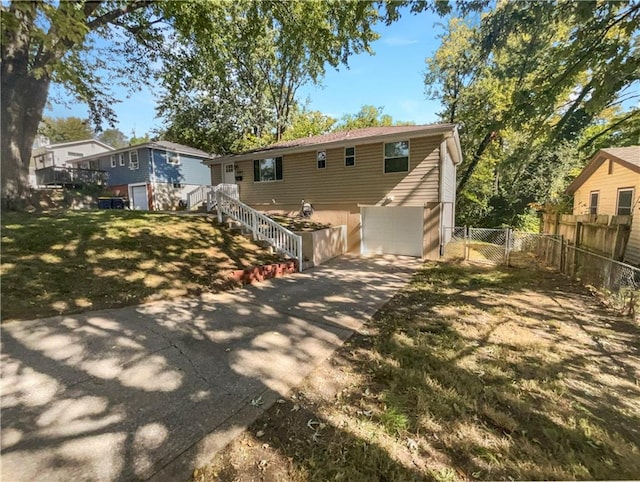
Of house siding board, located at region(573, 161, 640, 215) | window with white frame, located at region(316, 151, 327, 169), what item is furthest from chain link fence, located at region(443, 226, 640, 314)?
window with white frame, located at region(316, 151, 327, 169)

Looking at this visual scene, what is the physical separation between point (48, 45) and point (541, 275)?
453 inches

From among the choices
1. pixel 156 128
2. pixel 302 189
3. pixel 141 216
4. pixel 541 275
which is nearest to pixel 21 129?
pixel 141 216

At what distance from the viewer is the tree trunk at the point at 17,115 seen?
8641 mm

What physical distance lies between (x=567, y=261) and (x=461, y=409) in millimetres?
7948

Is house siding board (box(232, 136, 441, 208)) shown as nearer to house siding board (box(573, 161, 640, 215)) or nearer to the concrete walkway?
the concrete walkway

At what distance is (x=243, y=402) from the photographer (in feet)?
9.33

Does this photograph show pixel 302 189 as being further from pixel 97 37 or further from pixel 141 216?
pixel 97 37

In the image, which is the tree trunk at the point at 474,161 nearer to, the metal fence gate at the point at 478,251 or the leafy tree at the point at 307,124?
the metal fence gate at the point at 478,251

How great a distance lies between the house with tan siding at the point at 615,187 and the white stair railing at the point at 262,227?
1104cm

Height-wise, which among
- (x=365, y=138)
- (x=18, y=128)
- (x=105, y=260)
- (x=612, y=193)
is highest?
(x=365, y=138)

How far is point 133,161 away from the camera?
71.5ft

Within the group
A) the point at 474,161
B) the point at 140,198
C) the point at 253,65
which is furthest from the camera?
the point at 253,65

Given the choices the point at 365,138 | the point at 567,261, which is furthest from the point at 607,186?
the point at 365,138

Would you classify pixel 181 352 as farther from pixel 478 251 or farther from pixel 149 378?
pixel 478 251
